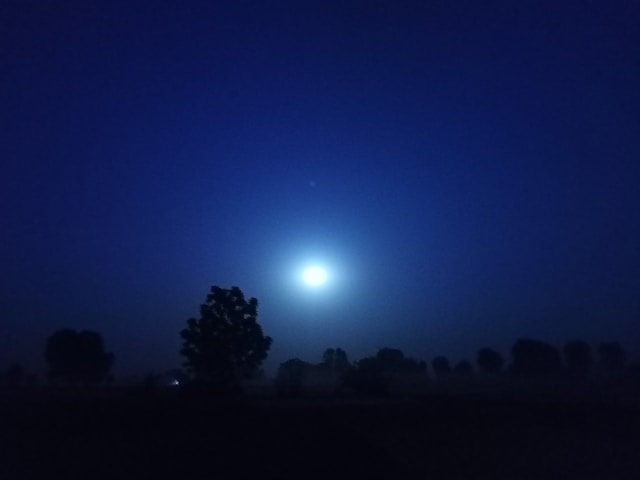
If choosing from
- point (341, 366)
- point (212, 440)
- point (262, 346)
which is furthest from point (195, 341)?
point (212, 440)

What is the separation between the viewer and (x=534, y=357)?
138 m

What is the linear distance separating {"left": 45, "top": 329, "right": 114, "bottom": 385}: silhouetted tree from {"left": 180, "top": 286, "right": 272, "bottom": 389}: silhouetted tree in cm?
4593

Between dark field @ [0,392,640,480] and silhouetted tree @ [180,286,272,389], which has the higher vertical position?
silhouetted tree @ [180,286,272,389]

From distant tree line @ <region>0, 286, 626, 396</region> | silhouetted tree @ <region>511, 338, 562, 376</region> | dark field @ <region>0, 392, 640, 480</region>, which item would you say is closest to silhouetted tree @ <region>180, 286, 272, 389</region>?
distant tree line @ <region>0, 286, 626, 396</region>

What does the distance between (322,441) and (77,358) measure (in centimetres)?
10138

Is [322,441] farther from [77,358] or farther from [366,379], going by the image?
[77,358]

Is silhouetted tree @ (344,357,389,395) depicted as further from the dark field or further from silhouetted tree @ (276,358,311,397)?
the dark field

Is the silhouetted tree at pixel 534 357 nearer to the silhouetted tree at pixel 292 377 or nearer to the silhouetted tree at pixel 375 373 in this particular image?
the silhouetted tree at pixel 375 373

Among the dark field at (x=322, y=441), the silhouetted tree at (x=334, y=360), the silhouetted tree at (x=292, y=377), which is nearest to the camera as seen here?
the dark field at (x=322, y=441)

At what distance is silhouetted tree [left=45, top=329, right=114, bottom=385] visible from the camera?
12800 cm

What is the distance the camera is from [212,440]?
3356 centimetres

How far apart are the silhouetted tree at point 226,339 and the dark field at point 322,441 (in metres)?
34.9

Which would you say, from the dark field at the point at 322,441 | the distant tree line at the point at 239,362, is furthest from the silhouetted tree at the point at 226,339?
the dark field at the point at 322,441

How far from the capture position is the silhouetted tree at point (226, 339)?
84.6 m
